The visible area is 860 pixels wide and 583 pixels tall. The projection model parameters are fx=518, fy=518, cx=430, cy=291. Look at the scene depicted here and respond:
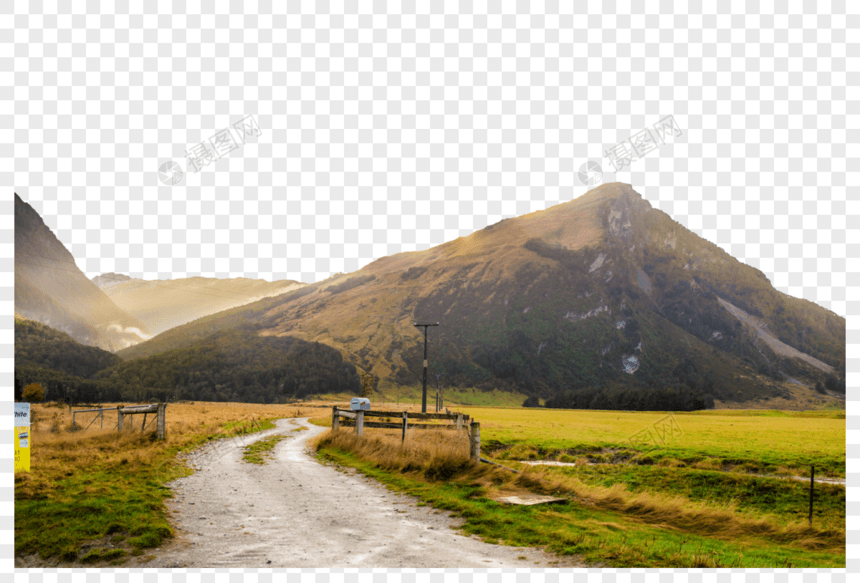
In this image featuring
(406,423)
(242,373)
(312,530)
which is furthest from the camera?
(242,373)

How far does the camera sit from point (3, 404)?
997 cm

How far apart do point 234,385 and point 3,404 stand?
171 m

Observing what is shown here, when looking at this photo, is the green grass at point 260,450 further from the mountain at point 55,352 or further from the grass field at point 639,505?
the mountain at point 55,352

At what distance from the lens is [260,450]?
22.7 meters

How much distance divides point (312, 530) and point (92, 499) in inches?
189

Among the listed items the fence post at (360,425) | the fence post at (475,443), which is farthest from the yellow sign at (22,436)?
the fence post at (360,425)

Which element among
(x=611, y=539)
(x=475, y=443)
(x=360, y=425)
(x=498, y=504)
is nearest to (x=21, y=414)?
(x=498, y=504)

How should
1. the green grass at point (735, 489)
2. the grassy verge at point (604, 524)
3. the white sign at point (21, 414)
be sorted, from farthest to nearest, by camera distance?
the green grass at point (735, 489)
the white sign at point (21, 414)
the grassy verge at point (604, 524)

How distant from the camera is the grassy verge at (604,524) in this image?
8922 millimetres

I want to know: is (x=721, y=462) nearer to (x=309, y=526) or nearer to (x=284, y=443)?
(x=284, y=443)

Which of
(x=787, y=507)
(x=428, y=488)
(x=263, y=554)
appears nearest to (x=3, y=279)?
(x=263, y=554)

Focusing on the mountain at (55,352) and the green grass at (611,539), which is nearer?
the green grass at (611,539)

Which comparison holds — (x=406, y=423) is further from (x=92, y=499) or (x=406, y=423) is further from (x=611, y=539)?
(x=611, y=539)

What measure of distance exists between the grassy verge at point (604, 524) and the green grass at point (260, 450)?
18.5 ft
